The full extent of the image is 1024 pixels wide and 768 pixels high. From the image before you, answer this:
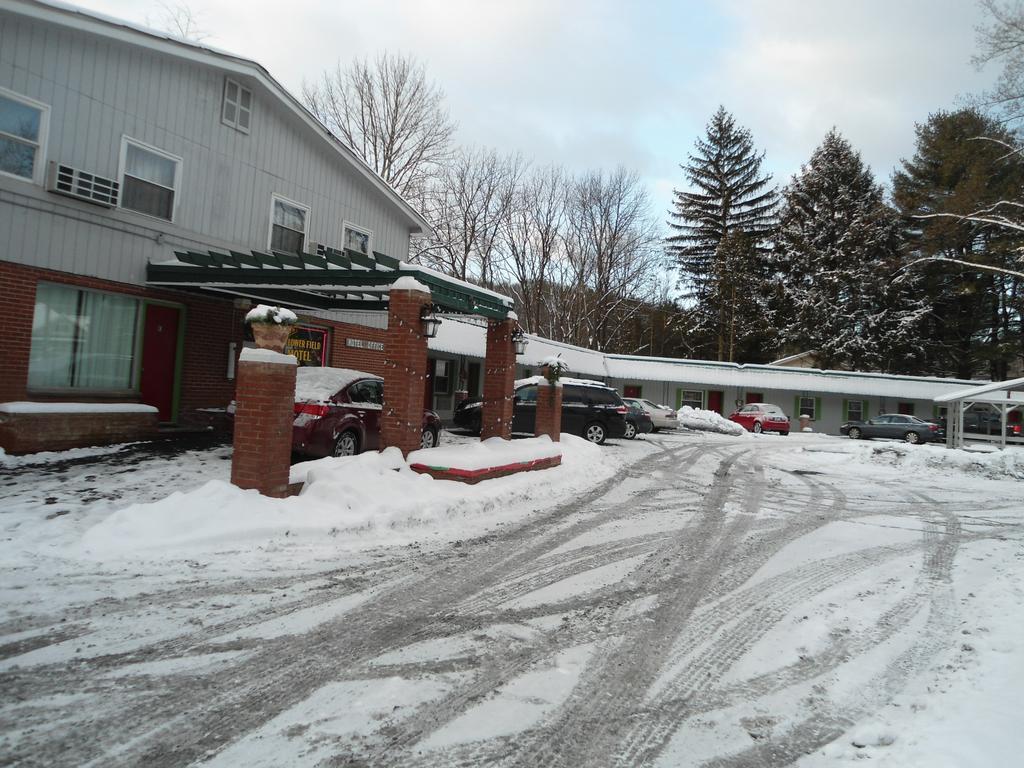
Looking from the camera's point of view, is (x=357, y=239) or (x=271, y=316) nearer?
(x=271, y=316)

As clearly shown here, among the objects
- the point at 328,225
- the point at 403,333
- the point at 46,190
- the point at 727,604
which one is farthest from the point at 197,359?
the point at 727,604

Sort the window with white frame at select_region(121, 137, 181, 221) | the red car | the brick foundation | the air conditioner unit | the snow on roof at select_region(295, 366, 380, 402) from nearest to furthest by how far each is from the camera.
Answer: the brick foundation → the red car → the air conditioner unit → the snow on roof at select_region(295, 366, 380, 402) → the window with white frame at select_region(121, 137, 181, 221)

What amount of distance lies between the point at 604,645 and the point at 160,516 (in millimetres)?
4362

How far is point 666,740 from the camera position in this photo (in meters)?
3.03

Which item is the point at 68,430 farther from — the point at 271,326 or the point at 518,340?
the point at 518,340

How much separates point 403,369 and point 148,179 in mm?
6807

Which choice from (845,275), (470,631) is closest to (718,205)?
(845,275)

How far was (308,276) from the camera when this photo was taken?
Result: 987 cm

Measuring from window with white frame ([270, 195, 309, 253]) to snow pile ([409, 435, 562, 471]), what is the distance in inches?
271

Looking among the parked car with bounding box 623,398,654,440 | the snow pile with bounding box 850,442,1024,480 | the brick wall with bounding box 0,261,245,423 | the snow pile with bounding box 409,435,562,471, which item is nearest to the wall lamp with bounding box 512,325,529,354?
the snow pile with bounding box 409,435,562,471

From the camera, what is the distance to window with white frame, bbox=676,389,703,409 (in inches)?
1384

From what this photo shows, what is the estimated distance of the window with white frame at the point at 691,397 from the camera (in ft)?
115

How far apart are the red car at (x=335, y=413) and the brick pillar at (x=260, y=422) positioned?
105 inches

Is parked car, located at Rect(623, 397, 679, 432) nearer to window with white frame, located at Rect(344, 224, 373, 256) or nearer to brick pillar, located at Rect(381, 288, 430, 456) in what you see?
window with white frame, located at Rect(344, 224, 373, 256)
